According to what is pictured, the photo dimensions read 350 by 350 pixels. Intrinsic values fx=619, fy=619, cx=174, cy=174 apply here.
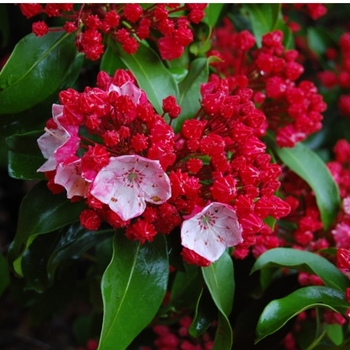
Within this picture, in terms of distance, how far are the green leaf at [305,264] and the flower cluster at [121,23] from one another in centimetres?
47

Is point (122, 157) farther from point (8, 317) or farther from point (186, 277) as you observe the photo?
point (8, 317)

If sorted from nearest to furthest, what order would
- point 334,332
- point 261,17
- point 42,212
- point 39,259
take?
1. point 42,212
2. point 39,259
3. point 334,332
4. point 261,17

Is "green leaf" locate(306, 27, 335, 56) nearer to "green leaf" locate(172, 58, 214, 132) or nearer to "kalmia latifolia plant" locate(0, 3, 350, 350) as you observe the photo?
"kalmia latifolia plant" locate(0, 3, 350, 350)

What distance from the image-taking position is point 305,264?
118 cm

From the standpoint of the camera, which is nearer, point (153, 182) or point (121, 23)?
point (153, 182)

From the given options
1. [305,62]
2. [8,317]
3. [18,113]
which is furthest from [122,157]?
[305,62]

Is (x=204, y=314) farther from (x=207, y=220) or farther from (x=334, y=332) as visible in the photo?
(x=334, y=332)

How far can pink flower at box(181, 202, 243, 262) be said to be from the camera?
105cm

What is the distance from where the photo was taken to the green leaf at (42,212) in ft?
3.94

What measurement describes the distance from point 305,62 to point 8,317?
5.19ft

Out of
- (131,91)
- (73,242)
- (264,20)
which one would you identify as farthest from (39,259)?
(264,20)

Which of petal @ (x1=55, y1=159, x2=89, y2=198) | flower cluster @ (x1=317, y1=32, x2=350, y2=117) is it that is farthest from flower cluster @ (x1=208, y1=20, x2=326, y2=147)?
flower cluster @ (x1=317, y1=32, x2=350, y2=117)

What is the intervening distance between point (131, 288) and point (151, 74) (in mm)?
440

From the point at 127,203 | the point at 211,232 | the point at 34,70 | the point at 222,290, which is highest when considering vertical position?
the point at 34,70
